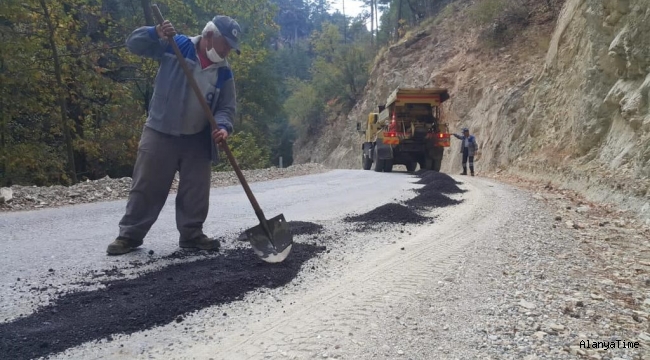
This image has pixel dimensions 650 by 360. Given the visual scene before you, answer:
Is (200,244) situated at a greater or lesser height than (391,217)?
greater

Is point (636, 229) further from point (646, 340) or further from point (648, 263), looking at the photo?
point (646, 340)

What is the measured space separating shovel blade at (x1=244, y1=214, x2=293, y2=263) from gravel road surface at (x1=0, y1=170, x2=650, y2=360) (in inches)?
3.9

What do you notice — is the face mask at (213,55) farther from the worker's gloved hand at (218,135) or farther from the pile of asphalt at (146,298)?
the pile of asphalt at (146,298)

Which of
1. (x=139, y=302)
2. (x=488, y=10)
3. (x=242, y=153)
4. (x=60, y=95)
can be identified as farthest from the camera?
→ (x=488, y=10)

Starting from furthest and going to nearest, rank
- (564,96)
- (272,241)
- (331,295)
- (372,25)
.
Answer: (372,25), (564,96), (272,241), (331,295)

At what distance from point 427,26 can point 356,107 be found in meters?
9.14

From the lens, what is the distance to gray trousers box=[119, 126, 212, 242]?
164 inches

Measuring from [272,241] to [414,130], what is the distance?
14886 millimetres

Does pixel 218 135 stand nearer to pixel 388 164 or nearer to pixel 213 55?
pixel 213 55

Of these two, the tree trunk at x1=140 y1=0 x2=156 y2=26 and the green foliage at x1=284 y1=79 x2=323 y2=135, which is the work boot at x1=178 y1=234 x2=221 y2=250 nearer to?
the tree trunk at x1=140 y1=0 x2=156 y2=26

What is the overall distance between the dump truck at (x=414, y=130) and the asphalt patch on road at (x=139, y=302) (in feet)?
48.1

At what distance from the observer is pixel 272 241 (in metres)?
3.95

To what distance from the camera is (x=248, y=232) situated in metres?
3.86

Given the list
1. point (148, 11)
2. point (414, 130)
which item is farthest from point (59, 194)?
point (414, 130)
